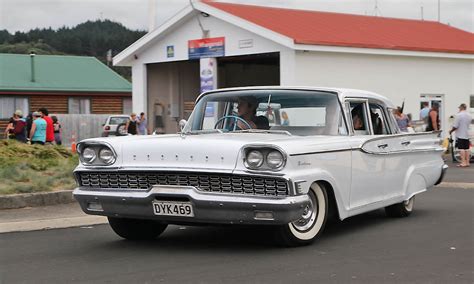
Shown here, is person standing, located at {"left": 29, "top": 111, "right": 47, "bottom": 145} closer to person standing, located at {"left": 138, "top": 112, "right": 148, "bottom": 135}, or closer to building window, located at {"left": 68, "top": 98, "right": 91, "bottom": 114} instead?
person standing, located at {"left": 138, "top": 112, "right": 148, "bottom": 135}

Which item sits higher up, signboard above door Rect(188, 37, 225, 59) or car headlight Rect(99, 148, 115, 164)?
signboard above door Rect(188, 37, 225, 59)

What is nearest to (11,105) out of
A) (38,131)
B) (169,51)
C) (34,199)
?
(169,51)

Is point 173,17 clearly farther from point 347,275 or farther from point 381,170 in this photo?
point 347,275

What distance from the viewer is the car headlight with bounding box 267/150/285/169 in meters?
Result: 6.13

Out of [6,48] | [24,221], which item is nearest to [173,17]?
[24,221]

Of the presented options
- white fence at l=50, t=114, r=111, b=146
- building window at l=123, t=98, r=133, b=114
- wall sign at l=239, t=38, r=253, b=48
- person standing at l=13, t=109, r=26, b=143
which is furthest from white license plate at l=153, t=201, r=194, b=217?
building window at l=123, t=98, r=133, b=114

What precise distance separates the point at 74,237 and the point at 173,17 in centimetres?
2034

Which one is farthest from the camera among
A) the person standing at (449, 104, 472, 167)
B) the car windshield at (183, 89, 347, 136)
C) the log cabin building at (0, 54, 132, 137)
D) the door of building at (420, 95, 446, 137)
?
the log cabin building at (0, 54, 132, 137)

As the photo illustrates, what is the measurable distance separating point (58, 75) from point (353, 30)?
67.0ft

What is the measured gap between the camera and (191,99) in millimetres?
32438

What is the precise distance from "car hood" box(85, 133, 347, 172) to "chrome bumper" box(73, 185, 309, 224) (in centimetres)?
24

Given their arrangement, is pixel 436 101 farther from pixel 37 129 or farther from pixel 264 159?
pixel 264 159

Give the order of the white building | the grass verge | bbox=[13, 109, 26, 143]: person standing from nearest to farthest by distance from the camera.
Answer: the grass verge
bbox=[13, 109, 26, 143]: person standing
the white building

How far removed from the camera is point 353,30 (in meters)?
27.3
